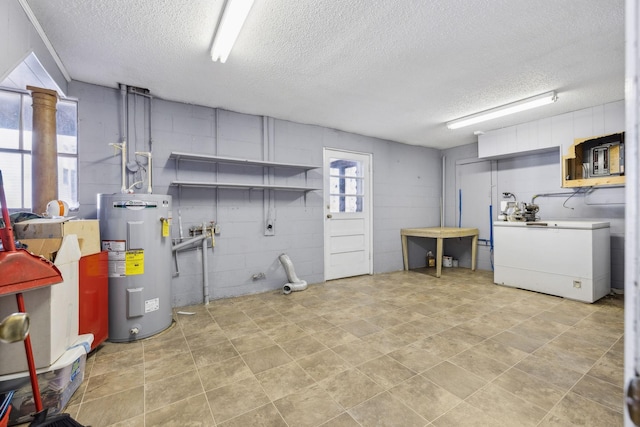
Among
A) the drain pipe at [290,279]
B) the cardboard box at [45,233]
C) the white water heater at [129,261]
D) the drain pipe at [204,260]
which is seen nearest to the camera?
the cardboard box at [45,233]

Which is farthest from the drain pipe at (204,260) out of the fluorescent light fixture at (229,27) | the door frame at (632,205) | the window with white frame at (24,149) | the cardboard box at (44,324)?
the door frame at (632,205)

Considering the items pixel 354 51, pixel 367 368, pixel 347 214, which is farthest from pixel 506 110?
pixel 367 368

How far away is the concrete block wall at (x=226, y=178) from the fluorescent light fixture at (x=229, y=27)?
1.35 metres

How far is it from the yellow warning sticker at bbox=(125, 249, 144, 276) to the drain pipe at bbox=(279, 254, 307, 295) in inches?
71.8

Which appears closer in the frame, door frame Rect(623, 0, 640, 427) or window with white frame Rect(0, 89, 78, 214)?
door frame Rect(623, 0, 640, 427)

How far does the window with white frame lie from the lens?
2.79 metres

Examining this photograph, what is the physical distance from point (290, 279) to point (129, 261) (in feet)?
6.69

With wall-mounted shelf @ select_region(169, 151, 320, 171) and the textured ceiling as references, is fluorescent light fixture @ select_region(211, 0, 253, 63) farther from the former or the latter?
wall-mounted shelf @ select_region(169, 151, 320, 171)

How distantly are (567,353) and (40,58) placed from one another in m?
4.77

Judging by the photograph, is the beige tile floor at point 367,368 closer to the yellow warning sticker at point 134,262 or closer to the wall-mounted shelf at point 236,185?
the yellow warning sticker at point 134,262

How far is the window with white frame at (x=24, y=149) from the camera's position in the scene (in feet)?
9.16

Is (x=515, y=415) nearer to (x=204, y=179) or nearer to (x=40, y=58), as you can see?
(x=204, y=179)

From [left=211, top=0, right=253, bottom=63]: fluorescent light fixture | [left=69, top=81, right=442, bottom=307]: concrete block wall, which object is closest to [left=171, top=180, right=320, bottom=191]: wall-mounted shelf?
[left=69, top=81, right=442, bottom=307]: concrete block wall

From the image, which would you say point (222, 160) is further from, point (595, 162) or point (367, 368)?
point (595, 162)
